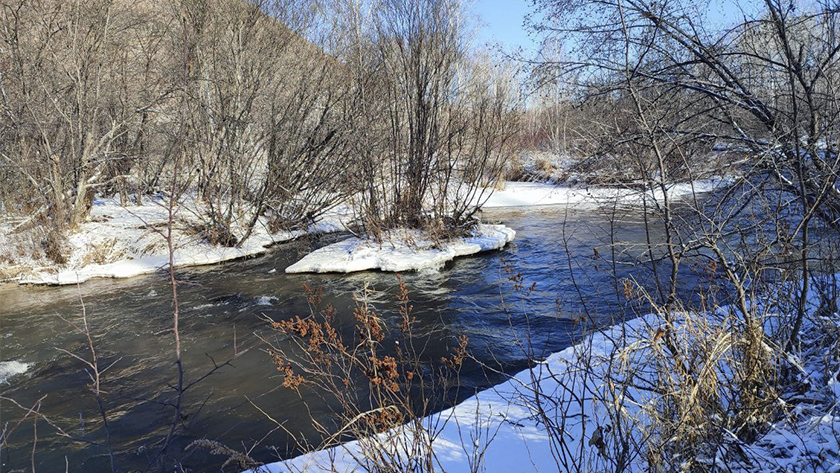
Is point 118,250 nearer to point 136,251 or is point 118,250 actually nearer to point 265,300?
point 136,251

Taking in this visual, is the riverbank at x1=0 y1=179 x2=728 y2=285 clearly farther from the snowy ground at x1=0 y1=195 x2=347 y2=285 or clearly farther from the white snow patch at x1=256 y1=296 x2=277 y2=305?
the white snow patch at x1=256 y1=296 x2=277 y2=305

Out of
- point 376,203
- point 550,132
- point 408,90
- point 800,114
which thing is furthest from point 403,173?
point 550,132

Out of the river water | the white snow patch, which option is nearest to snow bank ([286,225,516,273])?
the river water

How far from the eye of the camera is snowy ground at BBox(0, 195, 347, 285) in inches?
419

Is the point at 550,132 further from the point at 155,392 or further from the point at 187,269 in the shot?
the point at 155,392

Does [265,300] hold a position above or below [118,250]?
below

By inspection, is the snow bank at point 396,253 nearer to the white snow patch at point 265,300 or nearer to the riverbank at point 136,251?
the riverbank at point 136,251

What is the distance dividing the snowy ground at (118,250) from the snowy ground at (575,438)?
7.90m

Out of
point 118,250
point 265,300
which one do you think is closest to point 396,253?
point 265,300

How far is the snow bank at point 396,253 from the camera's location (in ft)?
36.0

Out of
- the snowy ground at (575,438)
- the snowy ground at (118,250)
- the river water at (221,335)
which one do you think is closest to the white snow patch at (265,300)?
the river water at (221,335)

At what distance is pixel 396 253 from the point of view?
1150 centimetres

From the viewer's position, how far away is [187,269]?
1155cm

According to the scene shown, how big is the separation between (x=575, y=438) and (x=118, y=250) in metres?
11.7
